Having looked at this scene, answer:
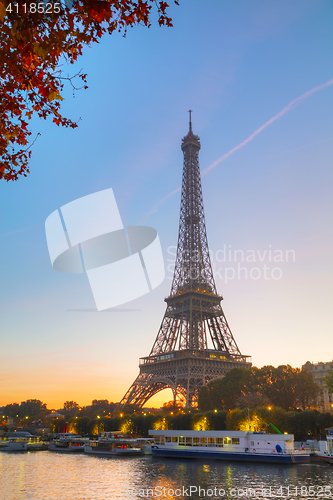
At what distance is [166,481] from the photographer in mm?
43156

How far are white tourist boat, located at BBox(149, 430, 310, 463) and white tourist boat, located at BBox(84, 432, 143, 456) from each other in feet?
21.8

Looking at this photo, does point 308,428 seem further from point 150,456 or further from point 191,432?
point 150,456

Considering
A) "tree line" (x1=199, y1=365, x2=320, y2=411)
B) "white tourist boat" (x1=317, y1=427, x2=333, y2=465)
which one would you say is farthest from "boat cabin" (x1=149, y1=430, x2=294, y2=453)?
"tree line" (x1=199, y1=365, x2=320, y2=411)

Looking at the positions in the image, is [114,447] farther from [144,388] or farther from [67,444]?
[144,388]

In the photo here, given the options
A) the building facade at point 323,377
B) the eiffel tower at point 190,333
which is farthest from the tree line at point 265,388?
the building facade at point 323,377

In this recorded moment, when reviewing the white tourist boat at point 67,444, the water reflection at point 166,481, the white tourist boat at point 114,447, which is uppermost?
the water reflection at point 166,481

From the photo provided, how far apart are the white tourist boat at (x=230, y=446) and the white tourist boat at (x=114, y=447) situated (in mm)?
6646

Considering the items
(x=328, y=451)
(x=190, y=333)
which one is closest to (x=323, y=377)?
(x=190, y=333)

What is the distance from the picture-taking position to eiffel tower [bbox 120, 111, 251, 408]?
102500 mm

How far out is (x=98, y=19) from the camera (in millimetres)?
7469

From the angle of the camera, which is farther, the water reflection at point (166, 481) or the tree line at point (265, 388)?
the tree line at point (265, 388)

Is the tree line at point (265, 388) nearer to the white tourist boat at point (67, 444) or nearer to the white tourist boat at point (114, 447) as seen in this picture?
the white tourist boat at point (114, 447)

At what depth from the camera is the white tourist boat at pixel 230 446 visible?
58.0m

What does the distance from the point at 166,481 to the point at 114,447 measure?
42.7m
